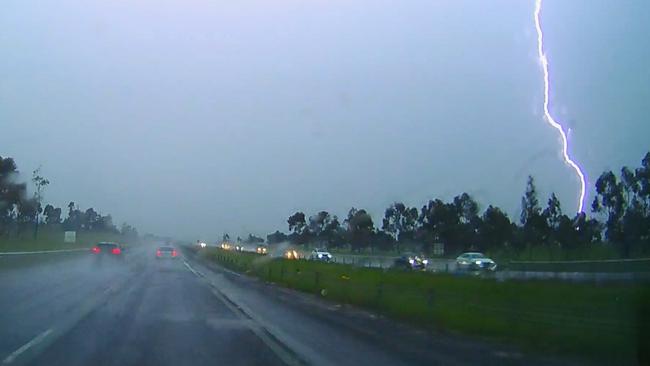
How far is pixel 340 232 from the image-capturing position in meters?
113

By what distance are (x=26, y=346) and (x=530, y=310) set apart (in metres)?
10.5

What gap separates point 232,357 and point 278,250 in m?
64.8

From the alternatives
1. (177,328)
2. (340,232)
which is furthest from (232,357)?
(340,232)

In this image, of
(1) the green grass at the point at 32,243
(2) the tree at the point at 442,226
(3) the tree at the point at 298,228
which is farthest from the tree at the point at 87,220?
(2) the tree at the point at 442,226

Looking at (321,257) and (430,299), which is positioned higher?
(321,257)

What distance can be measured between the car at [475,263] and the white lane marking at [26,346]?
2770cm

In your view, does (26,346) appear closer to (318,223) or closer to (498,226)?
(498,226)

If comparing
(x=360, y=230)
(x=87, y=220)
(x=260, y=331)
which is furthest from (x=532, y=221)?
(x=87, y=220)

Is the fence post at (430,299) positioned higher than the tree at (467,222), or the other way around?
the tree at (467,222)

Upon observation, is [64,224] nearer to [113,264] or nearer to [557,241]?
[113,264]

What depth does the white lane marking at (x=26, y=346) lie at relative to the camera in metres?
13.9

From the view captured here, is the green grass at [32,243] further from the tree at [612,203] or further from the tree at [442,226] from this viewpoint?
the tree at [612,203]

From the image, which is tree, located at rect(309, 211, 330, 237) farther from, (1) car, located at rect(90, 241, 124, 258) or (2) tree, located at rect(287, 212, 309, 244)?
(1) car, located at rect(90, 241, 124, 258)

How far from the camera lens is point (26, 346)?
15.7 meters
